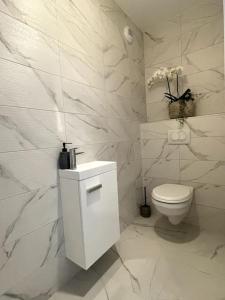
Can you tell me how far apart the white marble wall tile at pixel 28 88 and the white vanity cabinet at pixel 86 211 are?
0.49 meters

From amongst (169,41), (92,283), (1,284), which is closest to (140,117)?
(169,41)

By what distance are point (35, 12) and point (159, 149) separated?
1.72m

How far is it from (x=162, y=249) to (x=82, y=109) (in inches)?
56.4

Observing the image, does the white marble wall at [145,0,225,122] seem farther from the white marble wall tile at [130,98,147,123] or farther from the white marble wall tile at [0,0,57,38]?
the white marble wall tile at [0,0,57,38]

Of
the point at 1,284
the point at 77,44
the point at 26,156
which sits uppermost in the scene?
the point at 77,44

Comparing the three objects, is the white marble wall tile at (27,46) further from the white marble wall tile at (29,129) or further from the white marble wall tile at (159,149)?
the white marble wall tile at (159,149)

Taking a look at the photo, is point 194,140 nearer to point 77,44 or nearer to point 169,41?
point 169,41

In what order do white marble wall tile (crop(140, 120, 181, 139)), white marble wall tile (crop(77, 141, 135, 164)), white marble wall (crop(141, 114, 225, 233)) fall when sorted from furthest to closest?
white marble wall tile (crop(140, 120, 181, 139))
white marble wall (crop(141, 114, 225, 233))
white marble wall tile (crop(77, 141, 135, 164))

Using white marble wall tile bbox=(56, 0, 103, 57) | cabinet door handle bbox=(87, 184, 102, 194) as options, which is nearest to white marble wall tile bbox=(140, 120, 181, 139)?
white marble wall tile bbox=(56, 0, 103, 57)

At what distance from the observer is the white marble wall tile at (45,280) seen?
107 centimetres

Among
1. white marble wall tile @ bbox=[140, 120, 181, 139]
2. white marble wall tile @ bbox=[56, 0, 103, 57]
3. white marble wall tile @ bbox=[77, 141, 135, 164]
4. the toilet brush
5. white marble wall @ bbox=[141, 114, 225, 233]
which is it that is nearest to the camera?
white marble wall tile @ bbox=[56, 0, 103, 57]

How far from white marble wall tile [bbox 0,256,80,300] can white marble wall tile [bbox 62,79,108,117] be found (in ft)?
3.61

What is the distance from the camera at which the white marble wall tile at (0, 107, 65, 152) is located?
102 cm

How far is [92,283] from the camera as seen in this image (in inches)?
52.5
